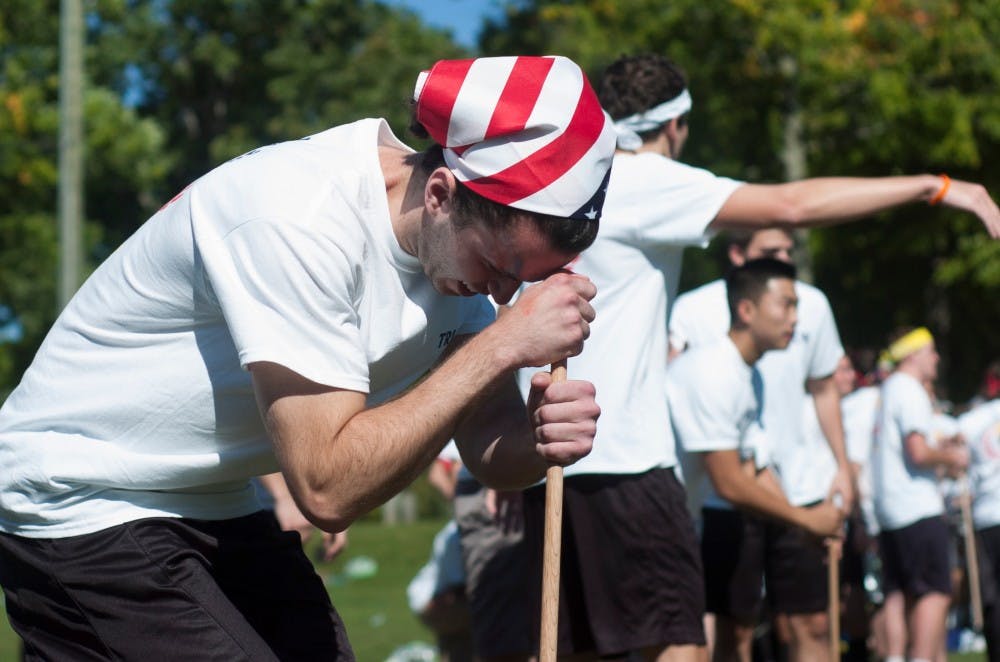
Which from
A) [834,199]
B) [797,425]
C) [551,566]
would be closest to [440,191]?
[551,566]

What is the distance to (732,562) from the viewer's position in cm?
755

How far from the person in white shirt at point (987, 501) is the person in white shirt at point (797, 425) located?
5.50 feet

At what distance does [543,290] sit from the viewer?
305cm

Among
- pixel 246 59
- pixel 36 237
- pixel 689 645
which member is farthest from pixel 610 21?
pixel 689 645

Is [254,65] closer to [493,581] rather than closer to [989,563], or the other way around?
[989,563]

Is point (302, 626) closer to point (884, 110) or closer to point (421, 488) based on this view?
point (884, 110)

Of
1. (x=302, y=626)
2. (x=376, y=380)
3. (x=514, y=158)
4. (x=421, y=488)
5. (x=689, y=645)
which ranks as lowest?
(x=421, y=488)

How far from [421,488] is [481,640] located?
2200 cm

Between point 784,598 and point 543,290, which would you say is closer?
point 543,290

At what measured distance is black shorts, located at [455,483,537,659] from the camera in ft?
21.6

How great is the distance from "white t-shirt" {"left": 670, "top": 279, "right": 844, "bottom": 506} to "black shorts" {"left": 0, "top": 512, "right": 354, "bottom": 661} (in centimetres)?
435

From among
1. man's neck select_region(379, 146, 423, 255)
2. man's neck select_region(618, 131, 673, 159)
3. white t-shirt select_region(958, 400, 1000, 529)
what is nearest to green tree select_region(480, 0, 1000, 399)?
white t-shirt select_region(958, 400, 1000, 529)

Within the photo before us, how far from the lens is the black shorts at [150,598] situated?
307 cm

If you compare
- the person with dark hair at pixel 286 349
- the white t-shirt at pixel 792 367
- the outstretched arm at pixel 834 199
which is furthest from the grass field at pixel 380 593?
the person with dark hair at pixel 286 349
